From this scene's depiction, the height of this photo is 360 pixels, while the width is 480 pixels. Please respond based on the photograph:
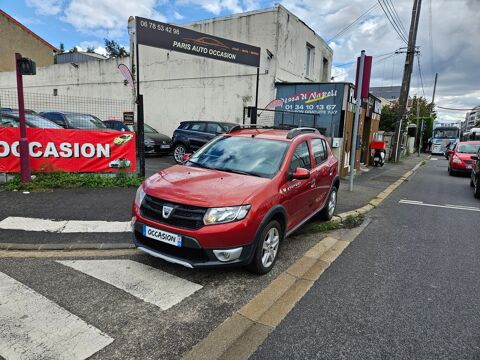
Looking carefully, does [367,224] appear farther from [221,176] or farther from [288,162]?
[221,176]

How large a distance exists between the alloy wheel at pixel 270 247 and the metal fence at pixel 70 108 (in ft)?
25.1

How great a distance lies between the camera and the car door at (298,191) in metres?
4.21

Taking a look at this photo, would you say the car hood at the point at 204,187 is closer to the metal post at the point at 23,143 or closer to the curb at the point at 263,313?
the curb at the point at 263,313

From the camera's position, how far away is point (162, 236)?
3.50m

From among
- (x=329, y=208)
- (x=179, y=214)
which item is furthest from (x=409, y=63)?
(x=179, y=214)

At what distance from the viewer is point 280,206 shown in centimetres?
390

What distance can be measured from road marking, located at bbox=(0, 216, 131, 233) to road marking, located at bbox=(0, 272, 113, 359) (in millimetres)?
1891

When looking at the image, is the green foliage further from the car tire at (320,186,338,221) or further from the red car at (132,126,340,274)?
the car tire at (320,186,338,221)

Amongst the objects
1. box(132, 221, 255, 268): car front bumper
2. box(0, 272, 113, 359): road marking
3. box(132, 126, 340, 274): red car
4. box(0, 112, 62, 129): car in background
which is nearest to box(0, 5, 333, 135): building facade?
box(0, 112, 62, 129): car in background

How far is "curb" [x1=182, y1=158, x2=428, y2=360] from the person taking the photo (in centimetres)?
260

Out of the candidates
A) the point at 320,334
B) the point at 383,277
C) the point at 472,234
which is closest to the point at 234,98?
the point at 472,234

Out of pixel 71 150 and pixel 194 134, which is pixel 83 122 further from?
pixel 71 150

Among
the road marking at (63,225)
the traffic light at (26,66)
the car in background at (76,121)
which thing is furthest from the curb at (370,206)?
the car in background at (76,121)

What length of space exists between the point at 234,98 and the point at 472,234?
11256 millimetres
